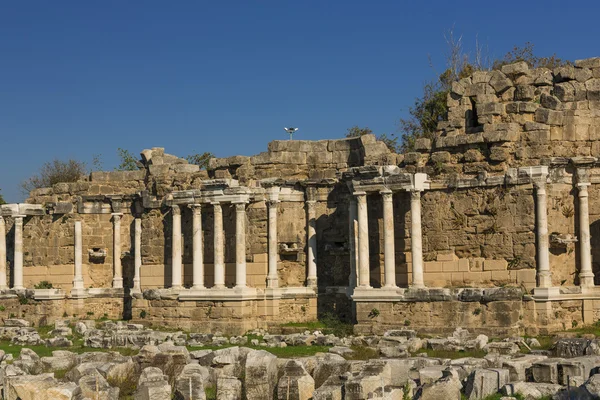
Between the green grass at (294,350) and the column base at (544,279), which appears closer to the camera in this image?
the green grass at (294,350)

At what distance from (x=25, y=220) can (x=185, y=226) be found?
25.1ft

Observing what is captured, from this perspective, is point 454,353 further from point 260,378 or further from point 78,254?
point 78,254

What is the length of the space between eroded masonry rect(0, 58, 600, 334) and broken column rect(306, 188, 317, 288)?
69 millimetres

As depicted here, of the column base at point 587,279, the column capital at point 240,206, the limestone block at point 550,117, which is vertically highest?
the limestone block at point 550,117

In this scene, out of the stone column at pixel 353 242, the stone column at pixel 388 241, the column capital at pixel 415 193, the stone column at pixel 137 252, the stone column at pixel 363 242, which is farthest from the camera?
the stone column at pixel 137 252

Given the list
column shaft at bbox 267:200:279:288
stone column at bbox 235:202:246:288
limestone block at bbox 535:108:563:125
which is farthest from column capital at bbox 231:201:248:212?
limestone block at bbox 535:108:563:125

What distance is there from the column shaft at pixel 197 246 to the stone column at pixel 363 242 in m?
5.92

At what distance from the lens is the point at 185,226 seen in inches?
1366

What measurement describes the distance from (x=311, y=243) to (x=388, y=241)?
3.88 meters

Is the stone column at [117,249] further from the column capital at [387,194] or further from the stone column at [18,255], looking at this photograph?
the column capital at [387,194]

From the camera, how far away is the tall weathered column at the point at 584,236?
91.6ft

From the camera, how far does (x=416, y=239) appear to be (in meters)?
29.1

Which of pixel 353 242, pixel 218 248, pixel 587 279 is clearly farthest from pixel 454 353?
pixel 218 248

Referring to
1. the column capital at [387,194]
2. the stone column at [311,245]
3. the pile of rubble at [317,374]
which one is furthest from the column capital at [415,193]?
the pile of rubble at [317,374]
